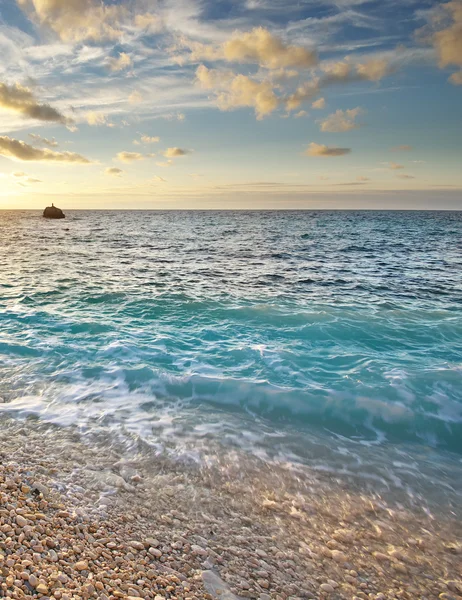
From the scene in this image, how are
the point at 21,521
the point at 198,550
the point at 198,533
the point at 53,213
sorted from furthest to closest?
the point at 53,213 → the point at 198,533 → the point at 198,550 → the point at 21,521

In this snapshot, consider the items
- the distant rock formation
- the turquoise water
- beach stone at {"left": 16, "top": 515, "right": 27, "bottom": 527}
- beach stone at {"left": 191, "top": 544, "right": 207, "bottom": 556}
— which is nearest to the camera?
beach stone at {"left": 16, "top": 515, "right": 27, "bottom": 527}

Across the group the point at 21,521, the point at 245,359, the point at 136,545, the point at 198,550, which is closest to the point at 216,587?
the point at 198,550

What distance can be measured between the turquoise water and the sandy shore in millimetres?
802

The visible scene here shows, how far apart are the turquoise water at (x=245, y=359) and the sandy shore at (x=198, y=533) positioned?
0.80m

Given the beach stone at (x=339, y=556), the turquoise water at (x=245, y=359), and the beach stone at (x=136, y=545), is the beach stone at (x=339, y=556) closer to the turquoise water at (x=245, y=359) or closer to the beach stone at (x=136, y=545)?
the turquoise water at (x=245, y=359)

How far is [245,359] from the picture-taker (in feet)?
30.7

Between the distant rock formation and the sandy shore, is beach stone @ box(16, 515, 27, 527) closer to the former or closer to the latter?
the sandy shore

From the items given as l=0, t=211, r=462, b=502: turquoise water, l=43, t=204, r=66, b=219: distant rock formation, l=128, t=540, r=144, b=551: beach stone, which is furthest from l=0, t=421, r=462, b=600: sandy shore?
l=43, t=204, r=66, b=219: distant rock formation

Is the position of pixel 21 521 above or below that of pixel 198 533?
above

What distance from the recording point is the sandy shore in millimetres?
3053

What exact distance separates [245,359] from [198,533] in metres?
5.70

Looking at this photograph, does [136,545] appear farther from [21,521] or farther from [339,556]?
[339,556]

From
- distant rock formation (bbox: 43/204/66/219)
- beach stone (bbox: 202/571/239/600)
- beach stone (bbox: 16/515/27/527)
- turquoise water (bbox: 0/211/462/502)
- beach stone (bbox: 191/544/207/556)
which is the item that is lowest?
turquoise water (bbox: 0/211/462/502)

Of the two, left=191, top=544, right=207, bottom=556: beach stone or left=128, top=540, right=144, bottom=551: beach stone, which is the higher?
left=128, top=540, right=144, bottom=551: beach stone
